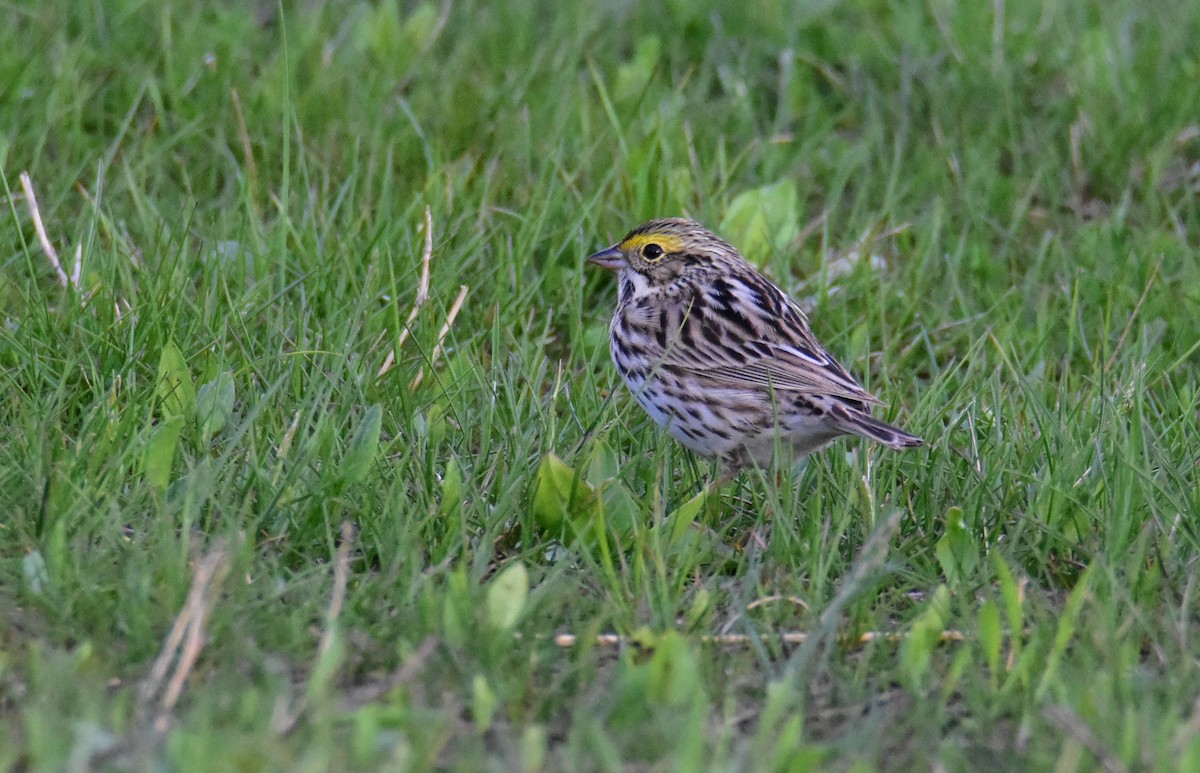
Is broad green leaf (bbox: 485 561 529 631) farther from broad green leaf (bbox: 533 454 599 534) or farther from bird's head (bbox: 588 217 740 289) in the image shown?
bird's head (bbox: 588 217 740 289)

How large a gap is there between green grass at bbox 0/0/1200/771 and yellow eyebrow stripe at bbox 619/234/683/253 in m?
0.36

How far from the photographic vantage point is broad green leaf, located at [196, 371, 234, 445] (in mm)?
4918

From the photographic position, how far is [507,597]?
13.0 feet

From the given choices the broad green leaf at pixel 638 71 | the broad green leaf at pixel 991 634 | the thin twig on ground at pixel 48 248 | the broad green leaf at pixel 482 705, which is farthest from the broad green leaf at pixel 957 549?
the broad green leaf at pixel 638 71

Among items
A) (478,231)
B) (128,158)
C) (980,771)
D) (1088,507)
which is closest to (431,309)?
(478,231)

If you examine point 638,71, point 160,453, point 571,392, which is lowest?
point 571,392

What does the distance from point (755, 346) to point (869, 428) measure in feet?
2.52

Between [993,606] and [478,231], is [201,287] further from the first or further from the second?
[993,606]

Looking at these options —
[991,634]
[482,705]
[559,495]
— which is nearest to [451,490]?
[559,495]

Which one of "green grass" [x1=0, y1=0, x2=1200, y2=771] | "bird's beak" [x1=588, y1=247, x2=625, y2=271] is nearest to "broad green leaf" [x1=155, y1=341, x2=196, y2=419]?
"green grass" [x1=0, y1=0, x2=1200, y2=771]

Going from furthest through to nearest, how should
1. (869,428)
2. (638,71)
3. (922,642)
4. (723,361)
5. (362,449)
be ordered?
(638,71) < (723,361) < (869,428) < (362,449) < (922,642)

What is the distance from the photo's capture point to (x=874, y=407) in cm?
591

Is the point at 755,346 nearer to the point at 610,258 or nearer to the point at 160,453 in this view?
the point at 610,258

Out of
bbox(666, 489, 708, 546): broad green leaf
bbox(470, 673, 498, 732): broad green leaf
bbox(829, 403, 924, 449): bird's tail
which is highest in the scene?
bbox(829, 403, 924, 449): bird's tail
